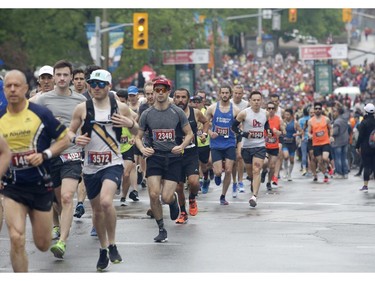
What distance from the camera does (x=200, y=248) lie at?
44.7 feet

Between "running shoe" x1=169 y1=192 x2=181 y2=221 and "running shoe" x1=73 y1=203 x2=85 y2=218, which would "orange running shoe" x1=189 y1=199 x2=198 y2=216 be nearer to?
"running shoe" x1=73 y1=203 x2=85 y2=218

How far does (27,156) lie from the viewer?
1058 centimetres

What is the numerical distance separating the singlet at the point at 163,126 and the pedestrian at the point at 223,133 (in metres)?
5.01

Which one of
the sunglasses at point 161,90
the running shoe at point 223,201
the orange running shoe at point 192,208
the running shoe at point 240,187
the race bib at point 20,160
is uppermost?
the sunglasses at point 161,90

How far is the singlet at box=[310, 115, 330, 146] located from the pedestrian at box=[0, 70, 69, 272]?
17.3 metres

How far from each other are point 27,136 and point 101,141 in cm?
183

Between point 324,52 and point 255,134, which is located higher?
point 255,134

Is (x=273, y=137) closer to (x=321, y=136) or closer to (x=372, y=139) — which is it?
(x=372, y=139)

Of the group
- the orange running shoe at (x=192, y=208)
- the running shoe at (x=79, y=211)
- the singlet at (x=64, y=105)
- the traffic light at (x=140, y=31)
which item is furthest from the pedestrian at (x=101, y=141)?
the traffic light at (x=140, y=31)

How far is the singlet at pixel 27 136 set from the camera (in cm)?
1059

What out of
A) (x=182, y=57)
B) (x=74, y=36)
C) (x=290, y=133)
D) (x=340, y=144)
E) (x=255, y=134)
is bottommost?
(x=340, y=144)

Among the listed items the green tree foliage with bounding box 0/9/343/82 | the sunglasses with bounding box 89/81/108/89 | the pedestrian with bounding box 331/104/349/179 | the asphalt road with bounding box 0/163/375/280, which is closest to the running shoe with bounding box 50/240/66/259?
the asphalt road with bounding box 0/163/375/280

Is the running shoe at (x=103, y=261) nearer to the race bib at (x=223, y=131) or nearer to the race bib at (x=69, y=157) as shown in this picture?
the race bib at (x=69, y=157)

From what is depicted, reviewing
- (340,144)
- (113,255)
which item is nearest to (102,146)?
(113,255)
